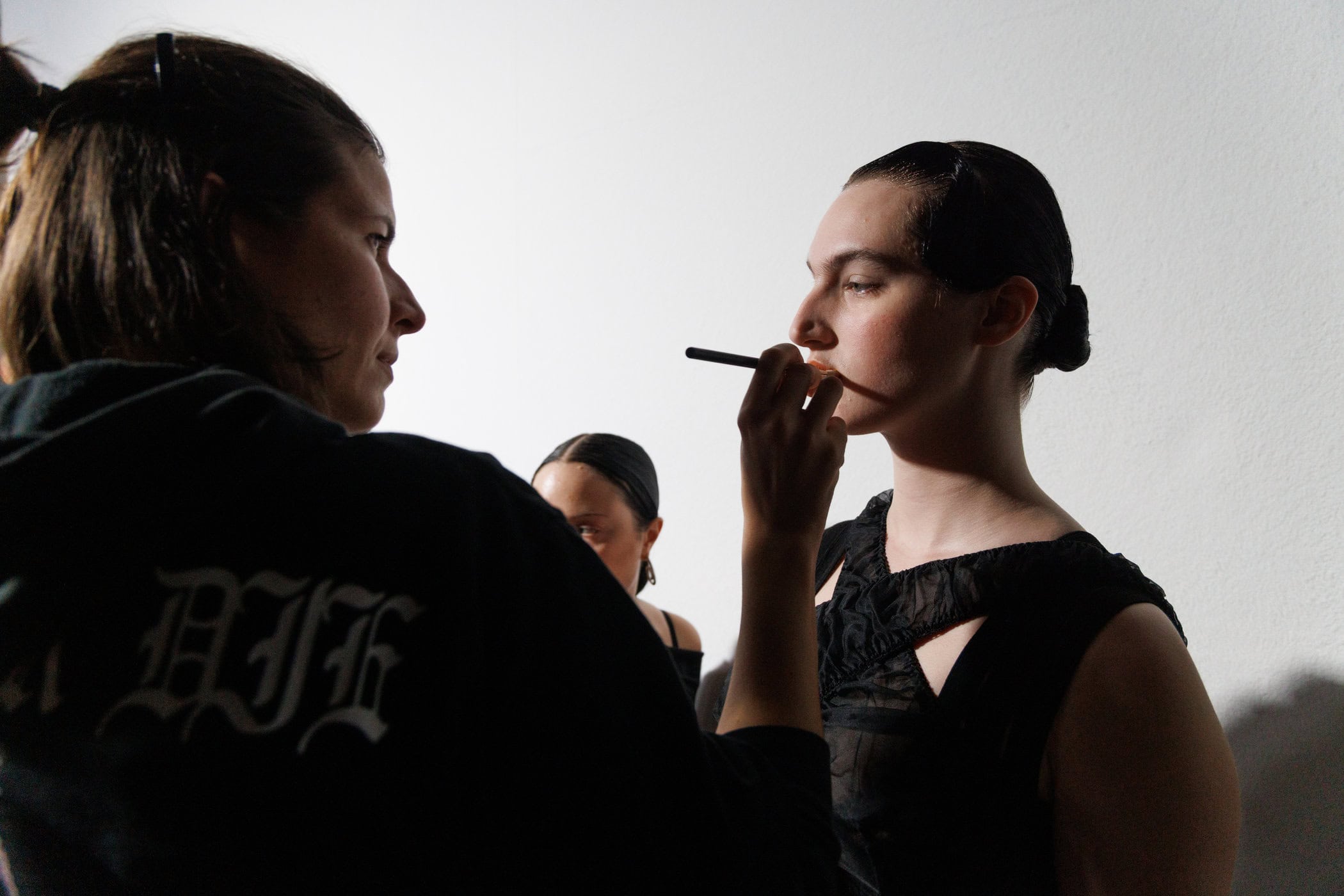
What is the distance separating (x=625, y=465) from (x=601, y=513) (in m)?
0.07

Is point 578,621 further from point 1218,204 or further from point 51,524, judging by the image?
point 1218,204

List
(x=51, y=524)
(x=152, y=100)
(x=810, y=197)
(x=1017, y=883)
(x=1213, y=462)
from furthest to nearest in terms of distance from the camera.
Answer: (x=810, y=197), (x=1213, y=462), (x=1017, y=883), (x=152, y=100), (x=51, y=524)

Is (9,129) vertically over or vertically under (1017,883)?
over

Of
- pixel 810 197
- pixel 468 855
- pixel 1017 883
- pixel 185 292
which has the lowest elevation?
pixel 1017 883

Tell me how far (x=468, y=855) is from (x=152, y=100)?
428mm

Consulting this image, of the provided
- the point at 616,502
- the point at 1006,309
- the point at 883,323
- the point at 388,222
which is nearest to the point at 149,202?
the point at 388,222

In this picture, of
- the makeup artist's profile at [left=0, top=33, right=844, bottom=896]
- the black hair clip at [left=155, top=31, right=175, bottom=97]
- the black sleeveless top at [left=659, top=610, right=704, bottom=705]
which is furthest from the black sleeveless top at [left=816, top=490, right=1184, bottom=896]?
the black hair clip at [left=155, top=31, right=175, bottom=97]

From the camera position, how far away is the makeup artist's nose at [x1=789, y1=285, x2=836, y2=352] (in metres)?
0.72

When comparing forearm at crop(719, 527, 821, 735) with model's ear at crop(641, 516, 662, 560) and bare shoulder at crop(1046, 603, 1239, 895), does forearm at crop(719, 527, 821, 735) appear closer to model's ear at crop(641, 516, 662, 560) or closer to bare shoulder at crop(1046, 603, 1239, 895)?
bare shoulder at crop(1046, 603, 1239, 895)

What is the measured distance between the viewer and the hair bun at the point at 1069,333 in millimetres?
752

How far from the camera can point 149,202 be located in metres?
0.44

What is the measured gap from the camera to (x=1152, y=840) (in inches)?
21.6

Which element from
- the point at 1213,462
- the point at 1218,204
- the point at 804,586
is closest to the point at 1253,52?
the point at 1218,204

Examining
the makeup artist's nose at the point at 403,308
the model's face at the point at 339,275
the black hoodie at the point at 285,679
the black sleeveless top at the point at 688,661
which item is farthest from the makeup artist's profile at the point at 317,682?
the black sleeveless top at the point at 688,661
